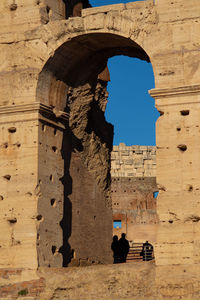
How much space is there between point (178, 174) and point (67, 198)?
3149mm

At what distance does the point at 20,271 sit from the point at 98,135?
422 cm

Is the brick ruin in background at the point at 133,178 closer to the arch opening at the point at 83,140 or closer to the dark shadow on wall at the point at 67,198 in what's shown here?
the arch opening at the point at 83,140

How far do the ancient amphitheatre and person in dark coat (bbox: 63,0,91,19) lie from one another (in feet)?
1.08

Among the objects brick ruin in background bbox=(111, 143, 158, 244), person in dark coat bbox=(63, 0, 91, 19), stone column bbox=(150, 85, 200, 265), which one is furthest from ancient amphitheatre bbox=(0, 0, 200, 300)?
brick ruin in background bbox=(111, 143, 158, 244)

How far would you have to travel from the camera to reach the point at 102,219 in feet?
56.9

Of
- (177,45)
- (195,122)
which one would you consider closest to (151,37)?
(177,45)

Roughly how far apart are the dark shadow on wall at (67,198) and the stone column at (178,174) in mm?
2659

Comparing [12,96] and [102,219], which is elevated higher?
[12,96]

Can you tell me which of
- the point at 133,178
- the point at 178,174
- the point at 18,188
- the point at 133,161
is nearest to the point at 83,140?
the point at 18,188

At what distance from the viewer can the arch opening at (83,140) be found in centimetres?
1517

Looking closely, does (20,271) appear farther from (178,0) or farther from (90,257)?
(178,0)

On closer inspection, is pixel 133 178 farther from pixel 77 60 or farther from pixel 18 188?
pixel 18 188

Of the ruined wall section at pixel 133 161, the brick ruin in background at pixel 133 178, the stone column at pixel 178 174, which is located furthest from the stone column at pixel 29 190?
the ruined wall section at pixel 133 161

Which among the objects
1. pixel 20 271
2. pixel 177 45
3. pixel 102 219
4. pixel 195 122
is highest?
pixel 177 45
